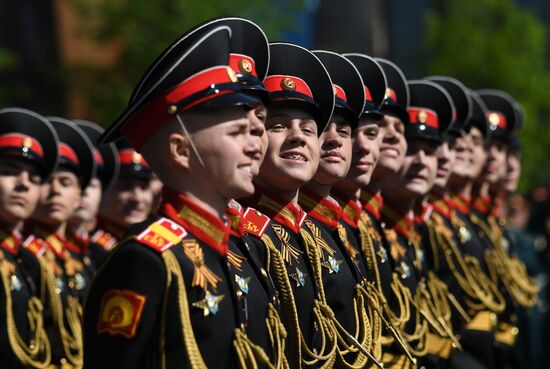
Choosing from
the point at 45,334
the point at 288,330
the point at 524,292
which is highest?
the point at 288,330

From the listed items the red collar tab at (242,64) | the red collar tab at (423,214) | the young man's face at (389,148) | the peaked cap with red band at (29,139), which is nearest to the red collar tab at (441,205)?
the red collar tab at (423,214)

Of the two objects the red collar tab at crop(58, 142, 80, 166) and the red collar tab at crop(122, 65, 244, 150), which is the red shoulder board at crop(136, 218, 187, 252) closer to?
the red collar tab at crop(122, 65, 244, 150)

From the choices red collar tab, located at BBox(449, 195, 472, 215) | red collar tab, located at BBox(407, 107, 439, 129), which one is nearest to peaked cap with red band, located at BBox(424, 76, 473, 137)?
red collar tab, located at BBox(449, 195, 472, 215)

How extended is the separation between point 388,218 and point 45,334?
2.25m

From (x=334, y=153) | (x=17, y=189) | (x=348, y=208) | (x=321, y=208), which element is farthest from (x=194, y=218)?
(x=17, y=189)

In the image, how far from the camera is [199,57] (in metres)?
5.54

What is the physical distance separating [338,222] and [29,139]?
231 cm

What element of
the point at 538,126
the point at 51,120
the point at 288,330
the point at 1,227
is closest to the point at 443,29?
the point at 538,126

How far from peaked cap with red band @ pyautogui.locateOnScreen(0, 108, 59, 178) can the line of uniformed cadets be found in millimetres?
16

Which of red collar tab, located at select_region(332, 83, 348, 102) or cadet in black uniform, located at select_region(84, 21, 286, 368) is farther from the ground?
cadet in black uniform, located at select_region(84, 21, 286, 368)

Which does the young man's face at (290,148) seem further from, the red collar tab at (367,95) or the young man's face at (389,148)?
the young man's face at (389,148)

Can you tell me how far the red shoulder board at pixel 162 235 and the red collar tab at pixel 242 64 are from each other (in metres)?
0.69

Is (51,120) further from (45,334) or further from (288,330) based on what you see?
(288,330)

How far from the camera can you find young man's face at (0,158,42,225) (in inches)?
336
